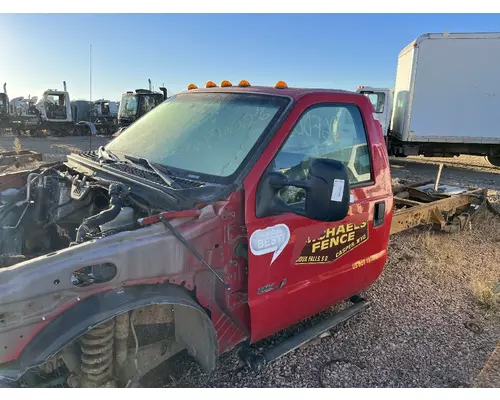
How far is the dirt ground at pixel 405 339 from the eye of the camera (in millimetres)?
2938

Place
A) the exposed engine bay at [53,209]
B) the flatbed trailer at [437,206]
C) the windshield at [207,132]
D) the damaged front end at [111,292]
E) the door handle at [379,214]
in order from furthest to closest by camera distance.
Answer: the flatbed trailer at [437,206], the door handle at [379,214], the windshield at [207,132], the exposed engine bay at [53,209], the damaged front end at [111,292]

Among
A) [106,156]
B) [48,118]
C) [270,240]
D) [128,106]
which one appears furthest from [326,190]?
[48,118]

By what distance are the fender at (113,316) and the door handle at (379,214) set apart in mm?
1642

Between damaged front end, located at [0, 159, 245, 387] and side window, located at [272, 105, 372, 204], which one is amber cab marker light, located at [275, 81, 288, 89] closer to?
side window, located at [272, 105, 372, 204]

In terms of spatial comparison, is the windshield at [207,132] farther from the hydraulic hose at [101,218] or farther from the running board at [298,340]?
the running board at [298,340]

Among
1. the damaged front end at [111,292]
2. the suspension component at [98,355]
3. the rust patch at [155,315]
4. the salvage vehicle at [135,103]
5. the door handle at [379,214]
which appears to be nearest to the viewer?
the damaged front end at [111,292]

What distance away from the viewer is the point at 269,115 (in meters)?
2.80

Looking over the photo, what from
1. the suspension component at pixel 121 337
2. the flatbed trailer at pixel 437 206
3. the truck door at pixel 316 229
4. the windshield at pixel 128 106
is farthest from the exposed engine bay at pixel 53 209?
the windshield at pixel 128 106

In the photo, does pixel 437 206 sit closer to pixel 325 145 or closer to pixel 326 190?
pixel 325 145

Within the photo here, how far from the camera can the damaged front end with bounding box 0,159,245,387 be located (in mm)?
1842

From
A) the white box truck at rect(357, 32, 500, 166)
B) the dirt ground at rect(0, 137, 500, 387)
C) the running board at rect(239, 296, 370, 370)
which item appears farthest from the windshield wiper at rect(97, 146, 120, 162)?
the white box truck at rect(357, 32, 500, 166)

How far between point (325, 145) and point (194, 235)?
4.15 feet

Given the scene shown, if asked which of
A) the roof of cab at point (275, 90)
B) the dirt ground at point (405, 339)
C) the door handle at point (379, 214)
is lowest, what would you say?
the dirt ground at point (405, 339)

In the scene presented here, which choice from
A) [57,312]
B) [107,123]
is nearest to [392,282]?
[57,312]
